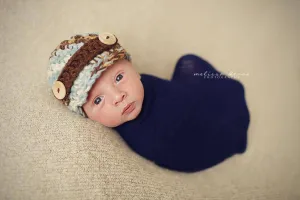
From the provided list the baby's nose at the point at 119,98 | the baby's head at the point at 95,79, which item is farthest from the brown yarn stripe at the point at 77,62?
the baby's nose at the point at 119,98

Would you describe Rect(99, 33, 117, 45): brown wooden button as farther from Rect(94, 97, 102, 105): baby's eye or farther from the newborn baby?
Rect(94, 97, 102, 105): baby's eye

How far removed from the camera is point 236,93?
1.04 meters

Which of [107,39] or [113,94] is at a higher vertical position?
[107,39]

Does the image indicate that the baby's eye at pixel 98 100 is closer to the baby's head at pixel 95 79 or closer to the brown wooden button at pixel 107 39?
the baby's head at pixel 95 79

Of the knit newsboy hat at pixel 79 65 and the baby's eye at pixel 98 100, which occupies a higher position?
the knit newsboy hat at pixel 79 65

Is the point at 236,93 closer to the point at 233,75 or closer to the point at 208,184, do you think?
the point at 233,75

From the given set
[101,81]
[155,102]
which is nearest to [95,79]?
[101,81]

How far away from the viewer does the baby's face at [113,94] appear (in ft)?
2.35

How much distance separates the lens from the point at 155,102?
881mm

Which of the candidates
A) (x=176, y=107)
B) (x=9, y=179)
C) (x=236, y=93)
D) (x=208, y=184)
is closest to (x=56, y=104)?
(x=9, y=179)

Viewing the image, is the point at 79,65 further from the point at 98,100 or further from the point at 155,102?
the point at 155,102

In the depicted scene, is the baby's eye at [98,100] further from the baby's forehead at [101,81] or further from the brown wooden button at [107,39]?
the brown wooden button at [107,39]

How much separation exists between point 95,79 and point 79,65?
0.17ft

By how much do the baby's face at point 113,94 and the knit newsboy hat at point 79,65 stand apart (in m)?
0.03
